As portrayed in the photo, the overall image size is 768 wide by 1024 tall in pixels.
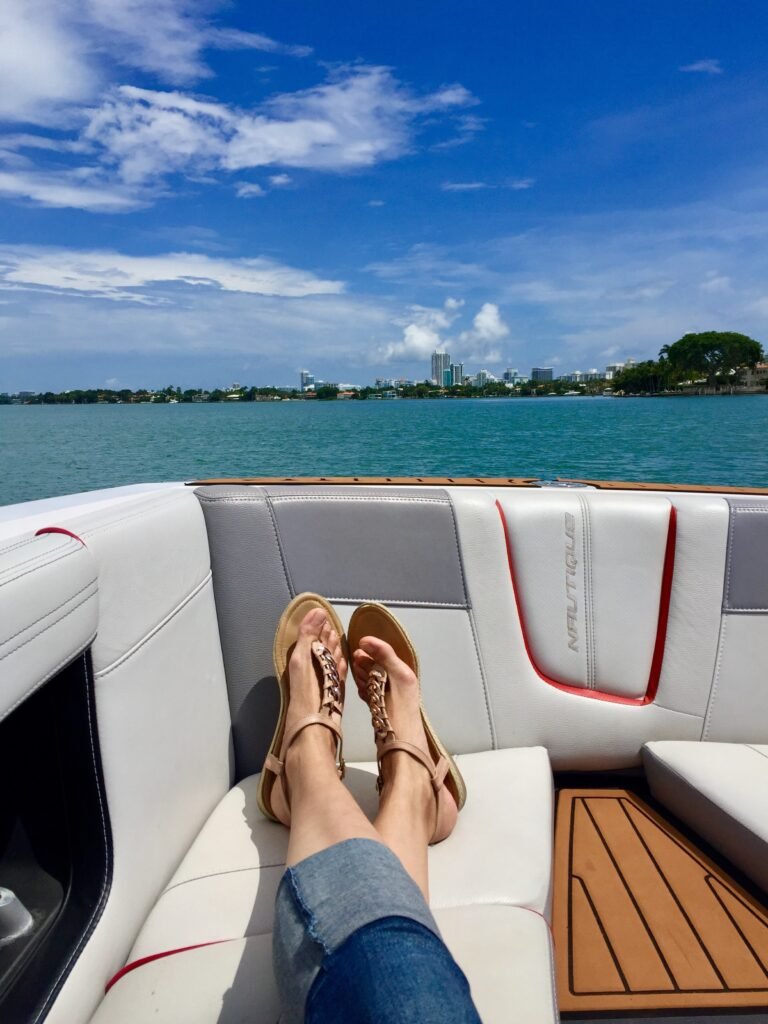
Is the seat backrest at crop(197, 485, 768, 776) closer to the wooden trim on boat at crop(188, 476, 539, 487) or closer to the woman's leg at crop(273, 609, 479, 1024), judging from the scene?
the wooden trim on boat at crop(188, 476, 539, 487)

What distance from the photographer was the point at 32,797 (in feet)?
3.34

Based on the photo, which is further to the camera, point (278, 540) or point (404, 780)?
point (278, 540)

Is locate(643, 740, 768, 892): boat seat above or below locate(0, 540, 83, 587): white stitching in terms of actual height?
below

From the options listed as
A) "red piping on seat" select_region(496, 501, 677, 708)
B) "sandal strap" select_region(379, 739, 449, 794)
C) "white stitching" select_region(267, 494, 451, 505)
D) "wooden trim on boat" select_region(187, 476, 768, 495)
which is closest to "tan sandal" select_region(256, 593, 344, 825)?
"sandal strap" select_region(379, 739, 449, 794)

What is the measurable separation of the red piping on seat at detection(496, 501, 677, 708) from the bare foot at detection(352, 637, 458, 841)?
1.11ft

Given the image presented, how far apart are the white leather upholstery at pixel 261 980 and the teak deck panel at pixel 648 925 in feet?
0.77

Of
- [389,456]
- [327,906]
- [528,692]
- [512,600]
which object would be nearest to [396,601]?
[512,600]

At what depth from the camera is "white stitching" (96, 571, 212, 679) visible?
109cm

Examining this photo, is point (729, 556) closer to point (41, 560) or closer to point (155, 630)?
point (155, 630)

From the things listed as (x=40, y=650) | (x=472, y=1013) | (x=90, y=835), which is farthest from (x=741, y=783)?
(x=40, y=650)

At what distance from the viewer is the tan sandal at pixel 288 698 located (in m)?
1.36

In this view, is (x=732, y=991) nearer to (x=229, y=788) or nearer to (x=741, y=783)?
(x=741, y=783)

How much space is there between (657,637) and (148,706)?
115 cm

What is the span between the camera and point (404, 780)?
1266 mm
